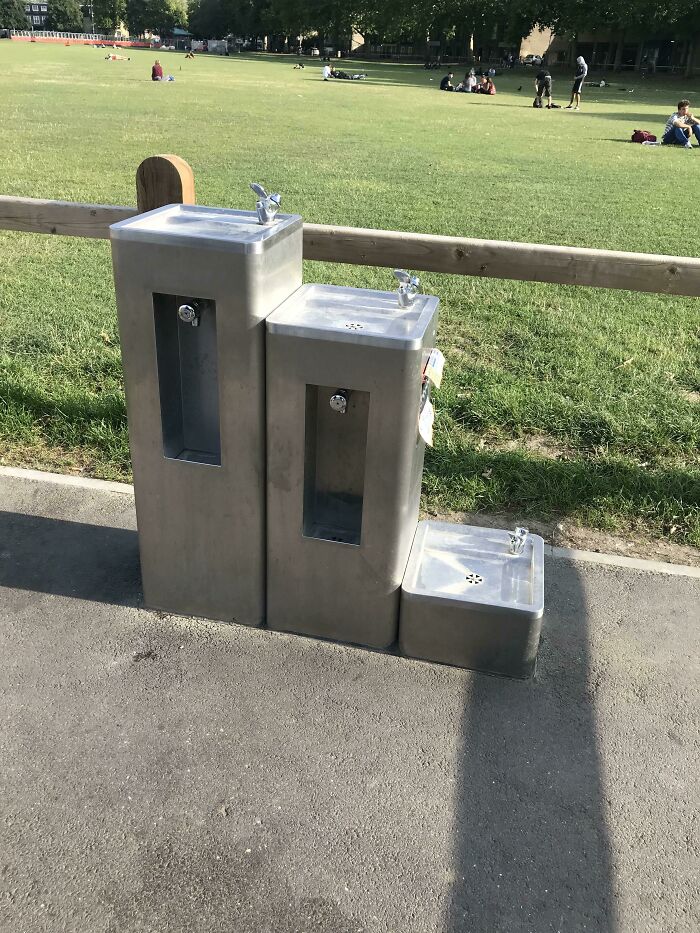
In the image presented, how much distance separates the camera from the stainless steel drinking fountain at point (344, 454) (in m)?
2.43

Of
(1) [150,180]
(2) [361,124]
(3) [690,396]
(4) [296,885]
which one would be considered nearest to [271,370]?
(1) [150,180]

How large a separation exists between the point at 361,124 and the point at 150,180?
2025cm

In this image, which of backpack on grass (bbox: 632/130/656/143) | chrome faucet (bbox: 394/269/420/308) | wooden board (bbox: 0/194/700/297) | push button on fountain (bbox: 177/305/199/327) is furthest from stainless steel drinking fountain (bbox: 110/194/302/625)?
backpack on grass (bbox: 632/130/656/143)

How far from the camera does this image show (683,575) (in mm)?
3393

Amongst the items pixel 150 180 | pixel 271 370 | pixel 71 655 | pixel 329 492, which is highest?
pixel 150 180

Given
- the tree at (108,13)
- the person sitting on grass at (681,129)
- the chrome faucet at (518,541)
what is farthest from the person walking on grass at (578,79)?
the tree at (108,13)

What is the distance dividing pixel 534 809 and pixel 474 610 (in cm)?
67

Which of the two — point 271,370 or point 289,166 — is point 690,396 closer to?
point 271,370

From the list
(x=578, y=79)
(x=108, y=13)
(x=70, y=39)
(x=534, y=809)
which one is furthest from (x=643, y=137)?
(x=108, y=13)

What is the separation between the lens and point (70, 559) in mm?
3381

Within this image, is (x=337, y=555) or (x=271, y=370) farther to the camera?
(x=337, y=555)

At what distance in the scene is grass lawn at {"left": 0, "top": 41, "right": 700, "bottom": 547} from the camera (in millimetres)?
4164

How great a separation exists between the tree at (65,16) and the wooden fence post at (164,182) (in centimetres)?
14953

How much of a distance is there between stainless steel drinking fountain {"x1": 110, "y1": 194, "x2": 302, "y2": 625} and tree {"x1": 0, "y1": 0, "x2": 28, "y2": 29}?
127 meters
